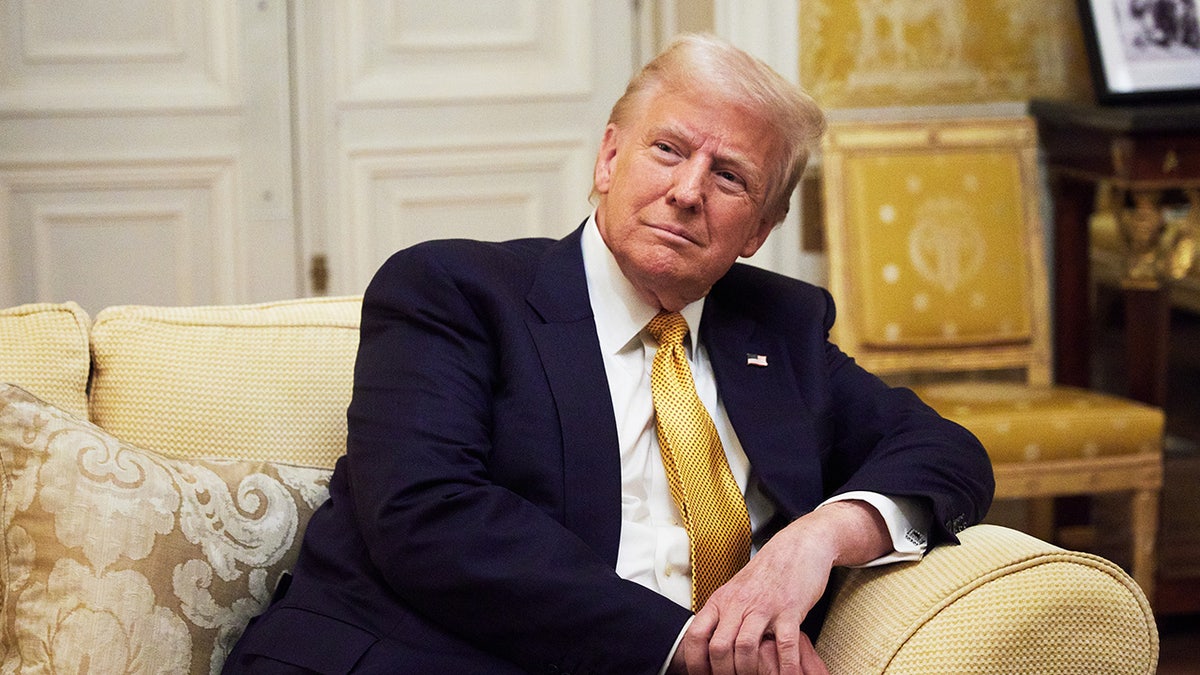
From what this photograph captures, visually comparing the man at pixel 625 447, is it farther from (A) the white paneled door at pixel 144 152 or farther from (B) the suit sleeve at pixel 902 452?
(A) the white paneled door at pixel 144 152

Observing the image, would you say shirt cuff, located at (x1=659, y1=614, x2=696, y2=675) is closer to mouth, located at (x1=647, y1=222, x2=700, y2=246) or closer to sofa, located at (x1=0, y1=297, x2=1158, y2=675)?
sofa, located at (x1=0, y1=297, x2=1158, y2=675)

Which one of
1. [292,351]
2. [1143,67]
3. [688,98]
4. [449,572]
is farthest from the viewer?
[1143,67]

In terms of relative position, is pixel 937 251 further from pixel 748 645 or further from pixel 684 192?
pixel 748 645

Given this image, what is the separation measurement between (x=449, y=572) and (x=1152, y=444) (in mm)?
2008

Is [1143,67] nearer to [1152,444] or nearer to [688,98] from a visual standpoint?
[1152,444]

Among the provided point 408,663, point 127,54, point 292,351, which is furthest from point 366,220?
point 408,663

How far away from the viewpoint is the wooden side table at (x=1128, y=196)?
2.95 m

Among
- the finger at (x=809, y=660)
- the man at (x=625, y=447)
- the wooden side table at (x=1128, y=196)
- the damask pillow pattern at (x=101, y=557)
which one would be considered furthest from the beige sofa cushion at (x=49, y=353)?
the wooden side table at (x=1128, y=196)

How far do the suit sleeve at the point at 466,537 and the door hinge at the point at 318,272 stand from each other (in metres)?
2.06

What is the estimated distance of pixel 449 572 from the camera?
1419 millimetres

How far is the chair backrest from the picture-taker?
3131 millimetres

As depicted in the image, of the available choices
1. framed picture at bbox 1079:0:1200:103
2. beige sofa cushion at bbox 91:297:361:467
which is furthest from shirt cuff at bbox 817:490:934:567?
framed picture at bbox 1079:0:1200:103

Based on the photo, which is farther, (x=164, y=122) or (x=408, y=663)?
(x=164, y=122)

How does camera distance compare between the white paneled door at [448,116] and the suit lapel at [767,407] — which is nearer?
the suit lapel at [767,407]
